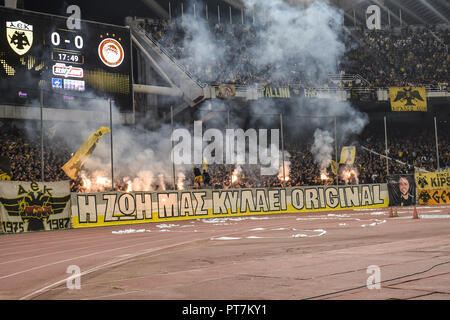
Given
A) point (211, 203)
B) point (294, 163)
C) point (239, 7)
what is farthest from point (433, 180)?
point (239, 7)

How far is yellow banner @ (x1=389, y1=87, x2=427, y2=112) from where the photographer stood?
139 ft

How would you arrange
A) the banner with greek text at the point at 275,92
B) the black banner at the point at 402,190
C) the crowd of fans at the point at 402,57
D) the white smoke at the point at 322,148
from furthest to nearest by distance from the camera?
the crowd of fans at the point at 402,57
the white smoke at the point at 322,148
the banner with greek text at the point at 275,92
the black banner at the point at 402,190

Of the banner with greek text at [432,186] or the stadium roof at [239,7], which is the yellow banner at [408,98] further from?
the stadium roof at [239,7]

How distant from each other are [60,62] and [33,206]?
12.7 metres

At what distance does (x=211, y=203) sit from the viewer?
2722 centimetres

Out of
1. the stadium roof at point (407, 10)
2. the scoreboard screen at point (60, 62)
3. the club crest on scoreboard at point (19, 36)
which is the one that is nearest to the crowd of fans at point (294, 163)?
the scoreboard screen at point (60, 62)

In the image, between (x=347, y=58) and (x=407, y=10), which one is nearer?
(x=347, y=58)

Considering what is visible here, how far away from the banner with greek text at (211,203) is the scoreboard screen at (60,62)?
9.80m

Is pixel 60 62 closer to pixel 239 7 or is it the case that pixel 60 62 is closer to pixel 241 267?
pixel 239 7

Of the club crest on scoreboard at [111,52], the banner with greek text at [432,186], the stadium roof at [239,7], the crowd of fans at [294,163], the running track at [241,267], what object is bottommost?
the running track at [241,267]

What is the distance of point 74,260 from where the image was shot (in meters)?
11.2

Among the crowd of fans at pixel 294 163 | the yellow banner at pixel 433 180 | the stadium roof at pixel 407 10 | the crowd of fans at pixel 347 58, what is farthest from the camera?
the stadium roof at pixel 407 10

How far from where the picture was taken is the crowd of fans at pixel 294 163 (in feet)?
96.1

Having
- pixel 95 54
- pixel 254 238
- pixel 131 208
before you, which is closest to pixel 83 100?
A: pixel 95 54
